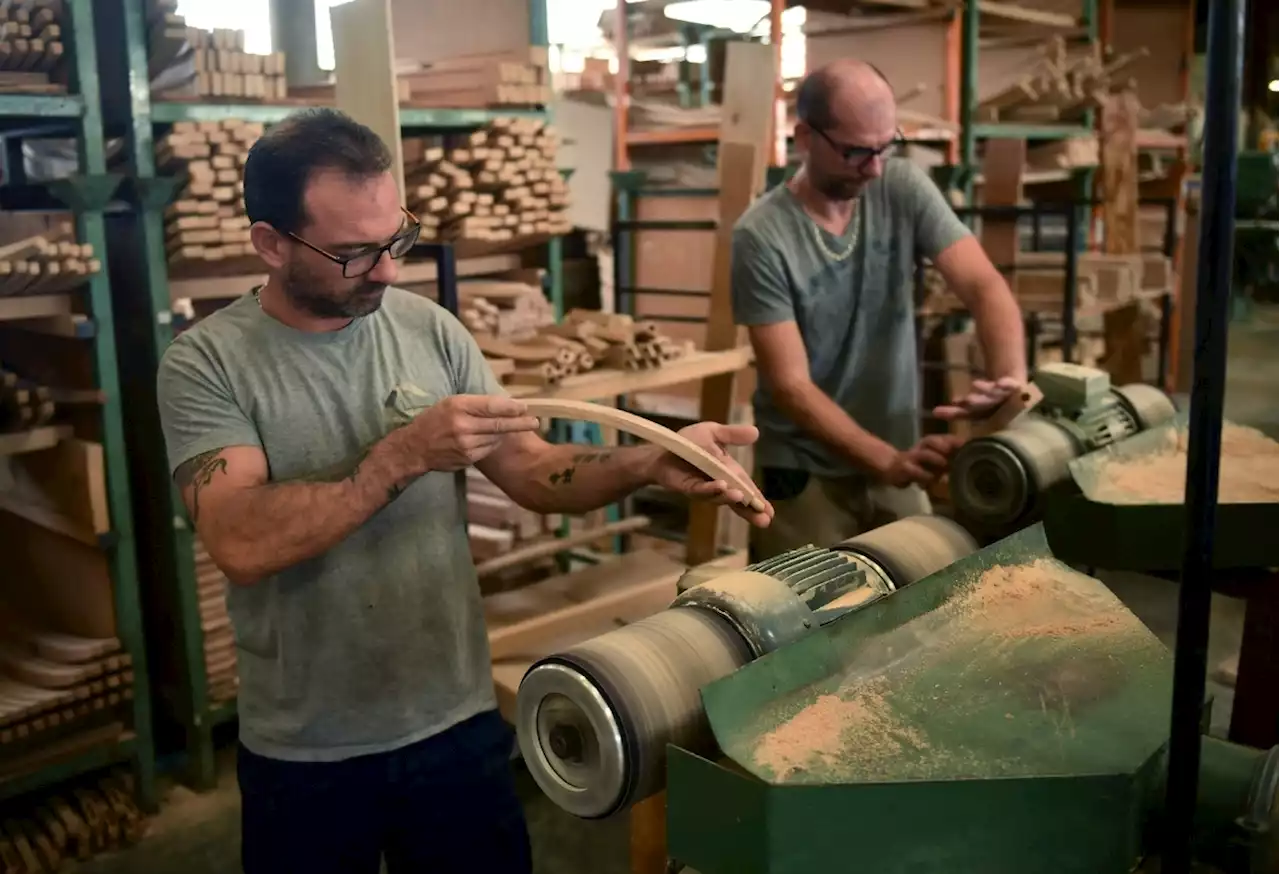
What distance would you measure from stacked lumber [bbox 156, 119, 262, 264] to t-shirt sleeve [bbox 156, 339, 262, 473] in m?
1.43

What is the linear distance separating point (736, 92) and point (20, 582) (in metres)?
2.42

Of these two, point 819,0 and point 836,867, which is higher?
point 819,0

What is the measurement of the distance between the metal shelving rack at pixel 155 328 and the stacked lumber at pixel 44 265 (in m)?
0.21

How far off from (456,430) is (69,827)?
6.75 ft

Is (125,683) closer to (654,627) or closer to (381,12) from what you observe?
(381,12)

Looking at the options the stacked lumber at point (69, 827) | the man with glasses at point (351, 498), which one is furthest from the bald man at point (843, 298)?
the stacked lumber at point (69, 827)

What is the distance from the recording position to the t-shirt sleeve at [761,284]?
2.40 meters

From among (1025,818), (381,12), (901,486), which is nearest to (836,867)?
(1025,818)

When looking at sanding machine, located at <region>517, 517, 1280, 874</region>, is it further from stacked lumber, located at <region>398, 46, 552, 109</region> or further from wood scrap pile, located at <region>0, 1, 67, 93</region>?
stacked lumber, located at <region>398, 46, 552, 109</region>

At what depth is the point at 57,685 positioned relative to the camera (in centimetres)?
281

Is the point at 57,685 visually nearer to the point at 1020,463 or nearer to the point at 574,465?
the point at 574,465

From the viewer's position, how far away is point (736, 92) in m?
3.23

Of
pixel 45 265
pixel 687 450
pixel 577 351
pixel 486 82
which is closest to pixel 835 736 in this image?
pixel 687 450

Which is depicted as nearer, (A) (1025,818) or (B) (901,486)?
(A) (1025,818)
